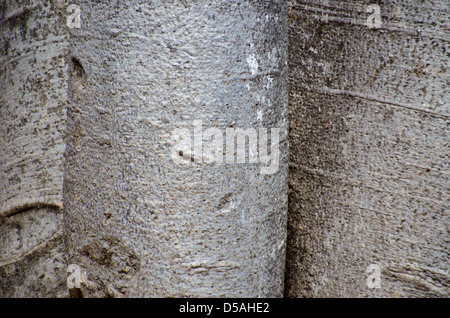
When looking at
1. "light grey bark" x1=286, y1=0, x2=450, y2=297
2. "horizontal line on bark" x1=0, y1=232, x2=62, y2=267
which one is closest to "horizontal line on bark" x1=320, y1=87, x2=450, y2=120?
"light grey bark" x1=286, y1=0, x2=450, y2=297

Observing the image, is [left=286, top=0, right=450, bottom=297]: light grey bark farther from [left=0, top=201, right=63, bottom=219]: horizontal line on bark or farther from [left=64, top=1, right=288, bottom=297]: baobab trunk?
[left=0, top=201, right=63, bottom=219]: horizontal line on bark

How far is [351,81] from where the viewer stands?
1.14 metres

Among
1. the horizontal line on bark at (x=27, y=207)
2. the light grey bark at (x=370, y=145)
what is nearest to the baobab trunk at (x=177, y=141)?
the light grey bark at (x=370, y=145)

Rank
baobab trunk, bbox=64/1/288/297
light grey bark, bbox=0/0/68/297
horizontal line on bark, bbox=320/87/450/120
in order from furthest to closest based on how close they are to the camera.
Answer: light grey bark, bbox=0/0/68/297 < horizontal line on bark, bbox=320/87/450/120 < baobab trunk, bbox=64/1/288/297

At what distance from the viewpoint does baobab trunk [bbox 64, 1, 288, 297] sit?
0.93 m

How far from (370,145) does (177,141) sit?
0.54 meters

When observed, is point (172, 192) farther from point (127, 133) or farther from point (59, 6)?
point (59, 6)

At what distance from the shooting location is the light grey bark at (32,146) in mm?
1260

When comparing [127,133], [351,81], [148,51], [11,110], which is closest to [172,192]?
[127,133]

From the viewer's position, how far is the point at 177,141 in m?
0.94

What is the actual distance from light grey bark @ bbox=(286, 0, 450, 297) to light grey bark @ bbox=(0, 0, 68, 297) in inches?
28.1

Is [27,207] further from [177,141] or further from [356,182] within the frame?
[356,182]

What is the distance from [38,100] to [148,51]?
529 millimetres

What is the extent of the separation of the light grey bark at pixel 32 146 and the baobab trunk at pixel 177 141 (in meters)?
0.25
